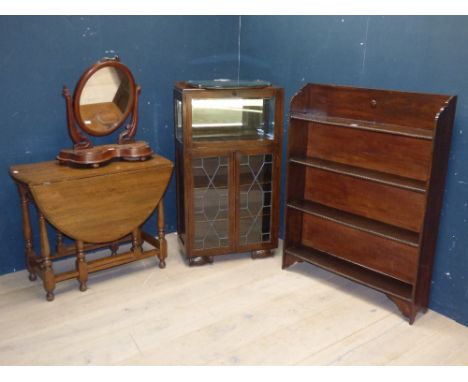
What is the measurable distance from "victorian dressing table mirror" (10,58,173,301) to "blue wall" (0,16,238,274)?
0.56ft

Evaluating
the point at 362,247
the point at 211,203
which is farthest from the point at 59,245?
the point at 362,247

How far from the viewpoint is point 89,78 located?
2842 millimetres

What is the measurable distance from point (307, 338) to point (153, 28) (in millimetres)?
2226

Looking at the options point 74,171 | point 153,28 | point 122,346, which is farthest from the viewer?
point 153,28

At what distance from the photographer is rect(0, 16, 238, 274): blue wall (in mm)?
2877

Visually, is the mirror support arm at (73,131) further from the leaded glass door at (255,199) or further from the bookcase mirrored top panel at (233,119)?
the leaded glass door at (255,199)

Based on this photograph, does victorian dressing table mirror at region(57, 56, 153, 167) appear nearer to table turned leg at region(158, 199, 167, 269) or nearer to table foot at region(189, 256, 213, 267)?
table turned leg at region(158, 199, 167, 269)

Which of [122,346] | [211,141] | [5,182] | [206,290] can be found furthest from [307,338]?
[5,182]

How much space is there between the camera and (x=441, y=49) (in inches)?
98.1

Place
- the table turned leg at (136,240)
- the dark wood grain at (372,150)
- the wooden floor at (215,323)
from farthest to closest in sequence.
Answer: the table turned leg at (136,240) → the dark wood grain at (372,150) → the wooden floor at (215,323)

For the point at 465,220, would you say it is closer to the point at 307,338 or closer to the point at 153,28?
the point at 307,338

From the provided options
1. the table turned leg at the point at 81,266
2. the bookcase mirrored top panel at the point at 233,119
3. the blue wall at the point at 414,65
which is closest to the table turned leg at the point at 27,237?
the table turned leg at the point at 81,266

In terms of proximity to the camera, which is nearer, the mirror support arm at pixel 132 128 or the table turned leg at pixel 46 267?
the table turned leg at pixel 46 267

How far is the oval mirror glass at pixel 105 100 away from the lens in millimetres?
2891
